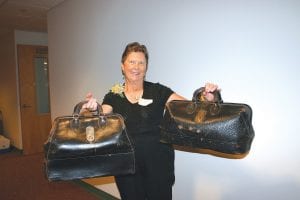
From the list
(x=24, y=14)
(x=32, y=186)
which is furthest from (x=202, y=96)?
(x=24, y=14)

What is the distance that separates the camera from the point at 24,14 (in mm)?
3936

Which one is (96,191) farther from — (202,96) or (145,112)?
(202,96)

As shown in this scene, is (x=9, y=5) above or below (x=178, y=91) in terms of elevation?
above

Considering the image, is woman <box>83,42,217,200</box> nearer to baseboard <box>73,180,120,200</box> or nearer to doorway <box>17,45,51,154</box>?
baseboard <box>73,180,120,200</box>

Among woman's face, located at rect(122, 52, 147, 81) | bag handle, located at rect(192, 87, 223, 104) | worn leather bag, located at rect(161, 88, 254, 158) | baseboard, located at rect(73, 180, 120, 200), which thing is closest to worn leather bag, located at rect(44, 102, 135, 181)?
worn leather bag, located at rect(161, 88, 254, 158)

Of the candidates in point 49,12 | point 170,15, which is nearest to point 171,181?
point 170,15

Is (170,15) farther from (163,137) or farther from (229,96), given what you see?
(163,137)

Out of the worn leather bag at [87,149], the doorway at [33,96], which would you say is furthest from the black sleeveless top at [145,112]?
the doorway at [33,96]

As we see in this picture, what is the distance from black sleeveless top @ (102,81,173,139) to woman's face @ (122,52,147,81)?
113 mm

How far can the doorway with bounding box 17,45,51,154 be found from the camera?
4.99m

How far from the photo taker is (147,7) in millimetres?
2170

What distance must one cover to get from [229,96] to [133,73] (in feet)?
2.17

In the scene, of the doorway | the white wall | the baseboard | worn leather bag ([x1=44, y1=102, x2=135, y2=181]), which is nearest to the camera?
worn leather bag ([x1=44, y1=102, x2=135, y2=181])

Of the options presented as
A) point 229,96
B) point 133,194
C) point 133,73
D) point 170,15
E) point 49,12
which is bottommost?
point 133,194
